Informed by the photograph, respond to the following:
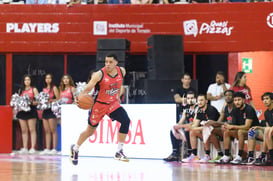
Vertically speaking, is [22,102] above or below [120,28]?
below

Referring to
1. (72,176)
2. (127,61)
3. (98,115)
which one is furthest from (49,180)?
(127,61)

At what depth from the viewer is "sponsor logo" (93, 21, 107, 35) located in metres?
18.4

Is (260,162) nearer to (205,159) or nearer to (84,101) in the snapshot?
(205,159)

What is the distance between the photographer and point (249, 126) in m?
13.7

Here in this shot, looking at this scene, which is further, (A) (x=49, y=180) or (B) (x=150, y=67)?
(B) (x=150, y=67)

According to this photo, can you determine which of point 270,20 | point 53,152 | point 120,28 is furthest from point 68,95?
point 270,20

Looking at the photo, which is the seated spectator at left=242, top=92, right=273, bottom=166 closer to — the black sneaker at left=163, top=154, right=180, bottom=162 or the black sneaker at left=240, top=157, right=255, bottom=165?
the black sneaker at left=240, top=157, right=255, bottom=165

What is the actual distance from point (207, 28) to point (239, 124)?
187 inches

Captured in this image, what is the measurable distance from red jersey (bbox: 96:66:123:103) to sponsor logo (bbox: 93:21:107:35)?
20.5ft

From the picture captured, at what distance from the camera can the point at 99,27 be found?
18422mm

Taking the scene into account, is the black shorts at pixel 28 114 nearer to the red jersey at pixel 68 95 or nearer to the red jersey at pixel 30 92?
the red jersey at pixel 30 92

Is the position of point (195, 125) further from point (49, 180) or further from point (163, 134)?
point (49, 180)

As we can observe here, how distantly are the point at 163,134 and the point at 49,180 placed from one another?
5.36m

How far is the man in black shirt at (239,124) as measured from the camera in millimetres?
13758
